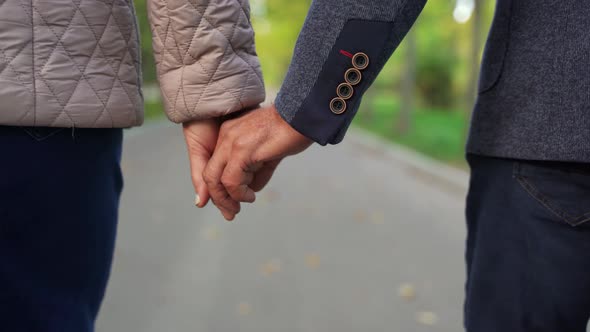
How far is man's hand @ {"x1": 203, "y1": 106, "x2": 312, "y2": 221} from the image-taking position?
1.29 meters

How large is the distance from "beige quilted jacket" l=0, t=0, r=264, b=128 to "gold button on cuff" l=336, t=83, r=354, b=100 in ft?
0.91

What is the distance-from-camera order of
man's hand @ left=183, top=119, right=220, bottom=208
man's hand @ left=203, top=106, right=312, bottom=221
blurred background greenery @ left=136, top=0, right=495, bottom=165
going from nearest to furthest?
1. man's hand @ left=203, top=106, right=312, bottom=221
2. man's hand @ left=183, top=119, right=220, bottom=208
3. blurred background greenery @ left=136, top=0, right=495, bottom=165

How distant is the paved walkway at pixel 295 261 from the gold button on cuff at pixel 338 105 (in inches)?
95.6

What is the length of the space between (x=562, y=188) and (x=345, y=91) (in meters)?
0.49

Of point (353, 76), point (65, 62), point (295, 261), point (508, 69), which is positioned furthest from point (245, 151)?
point (295, 261)

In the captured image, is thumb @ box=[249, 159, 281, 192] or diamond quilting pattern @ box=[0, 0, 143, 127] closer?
diamond quilting pattern @ box=[0, 0, 143, 127]

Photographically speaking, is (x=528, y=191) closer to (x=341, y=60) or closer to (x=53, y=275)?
(x=341, y=60)

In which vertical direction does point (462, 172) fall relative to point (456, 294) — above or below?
below

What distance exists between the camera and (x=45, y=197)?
1201 mm

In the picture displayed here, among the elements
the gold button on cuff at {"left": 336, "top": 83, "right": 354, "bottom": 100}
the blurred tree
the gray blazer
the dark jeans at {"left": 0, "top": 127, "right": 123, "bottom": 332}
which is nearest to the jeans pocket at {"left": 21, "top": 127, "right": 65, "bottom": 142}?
the dark jeans at {"left": 0, "top": 127, "right": 123, "bottom": 332}

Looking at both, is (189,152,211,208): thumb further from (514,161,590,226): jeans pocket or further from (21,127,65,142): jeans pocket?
(514,161,590,226): jeans pocket

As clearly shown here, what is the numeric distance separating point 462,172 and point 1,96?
7.75m

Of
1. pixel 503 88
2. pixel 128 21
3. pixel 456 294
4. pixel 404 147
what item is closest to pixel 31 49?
pixel 128 21

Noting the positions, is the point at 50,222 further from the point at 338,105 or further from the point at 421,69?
the point at 421,69
